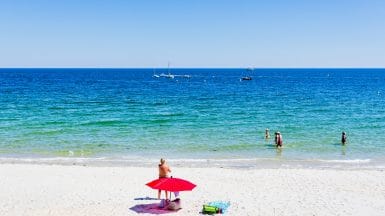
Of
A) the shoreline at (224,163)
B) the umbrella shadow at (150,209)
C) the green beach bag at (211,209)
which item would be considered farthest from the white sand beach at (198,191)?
the shoreline at (224,163)

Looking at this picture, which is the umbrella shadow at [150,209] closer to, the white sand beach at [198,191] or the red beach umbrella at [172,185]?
the white sand beach at [198,191]

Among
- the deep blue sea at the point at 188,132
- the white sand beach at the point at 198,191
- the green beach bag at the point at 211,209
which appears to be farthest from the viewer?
the deep blue sea at the point at 188,132

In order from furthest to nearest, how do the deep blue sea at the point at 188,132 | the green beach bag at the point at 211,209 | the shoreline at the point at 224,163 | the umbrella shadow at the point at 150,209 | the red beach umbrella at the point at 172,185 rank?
1. the deep blue sea at the point at 188,132
2. the shoreline at the point at 224,163
3. the umbrella shadow at the point at 150,209
4. the green beach bag at the point at 211,209
5. the red beach umbrella at the point at 172,185

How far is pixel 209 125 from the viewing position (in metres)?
39.3

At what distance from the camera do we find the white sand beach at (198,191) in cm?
1600

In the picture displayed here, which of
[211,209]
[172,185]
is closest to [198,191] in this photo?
[211,209]

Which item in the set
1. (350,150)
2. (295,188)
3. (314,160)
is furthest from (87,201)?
(350,150)

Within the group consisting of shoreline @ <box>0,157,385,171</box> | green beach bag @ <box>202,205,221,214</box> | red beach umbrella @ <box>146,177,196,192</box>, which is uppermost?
red beach umbrella @ <box>146,177,196,192</box>

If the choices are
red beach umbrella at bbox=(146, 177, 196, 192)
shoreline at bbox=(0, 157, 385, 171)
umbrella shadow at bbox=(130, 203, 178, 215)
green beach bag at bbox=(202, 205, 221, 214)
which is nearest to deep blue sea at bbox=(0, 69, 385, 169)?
shoreline at bbox=(0, 157, 385, 171)

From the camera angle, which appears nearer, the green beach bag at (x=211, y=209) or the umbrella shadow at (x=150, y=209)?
the green beach bag at (x=211, y=209)

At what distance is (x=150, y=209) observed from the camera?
16.2 metres

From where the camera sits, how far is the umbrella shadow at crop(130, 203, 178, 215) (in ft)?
51.9

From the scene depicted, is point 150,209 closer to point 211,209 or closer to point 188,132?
point 211,209

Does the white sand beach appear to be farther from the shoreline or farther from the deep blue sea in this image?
the deep blue sea
